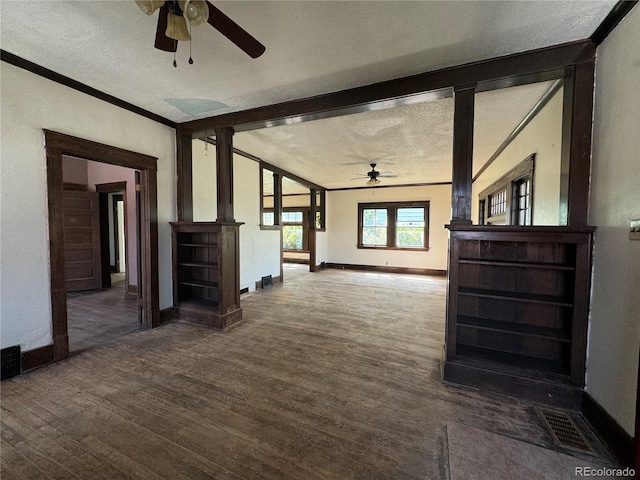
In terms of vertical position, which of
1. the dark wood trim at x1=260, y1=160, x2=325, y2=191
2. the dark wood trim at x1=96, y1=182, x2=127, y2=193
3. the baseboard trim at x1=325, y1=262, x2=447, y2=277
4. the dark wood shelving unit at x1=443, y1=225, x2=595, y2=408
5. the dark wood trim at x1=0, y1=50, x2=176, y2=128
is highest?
the dark wood trim at x1=0, y1=50, x2=176, y2=128

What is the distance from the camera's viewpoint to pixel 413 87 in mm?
2385

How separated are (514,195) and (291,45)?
374 cm

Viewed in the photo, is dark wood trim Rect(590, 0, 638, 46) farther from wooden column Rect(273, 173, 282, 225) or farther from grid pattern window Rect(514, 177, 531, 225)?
wooden column Rect(273, 173, 282, 225)

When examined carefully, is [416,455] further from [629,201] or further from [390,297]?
[390,297]

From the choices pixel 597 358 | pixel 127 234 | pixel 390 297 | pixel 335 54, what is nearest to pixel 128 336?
pixel 127 234

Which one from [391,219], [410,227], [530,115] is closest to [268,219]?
[391,219]

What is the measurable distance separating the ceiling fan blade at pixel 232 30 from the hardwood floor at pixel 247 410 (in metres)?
2.36

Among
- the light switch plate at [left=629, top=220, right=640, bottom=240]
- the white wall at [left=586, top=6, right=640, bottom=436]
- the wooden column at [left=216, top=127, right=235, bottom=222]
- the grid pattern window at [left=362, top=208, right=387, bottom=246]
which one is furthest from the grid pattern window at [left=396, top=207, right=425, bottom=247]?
the light switch plate at [left=629, top=220, right=640, bottom=240]

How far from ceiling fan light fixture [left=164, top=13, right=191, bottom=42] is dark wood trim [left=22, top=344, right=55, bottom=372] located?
2.87 m

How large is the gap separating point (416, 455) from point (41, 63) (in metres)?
4.13

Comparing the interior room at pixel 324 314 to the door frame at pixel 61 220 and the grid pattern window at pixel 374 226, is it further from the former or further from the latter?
the grid pattern window at pixel 374 226

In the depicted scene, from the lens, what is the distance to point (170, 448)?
150 cm

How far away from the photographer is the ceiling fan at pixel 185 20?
1257 millimetres

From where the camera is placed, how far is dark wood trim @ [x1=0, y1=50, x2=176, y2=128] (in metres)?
2.16
